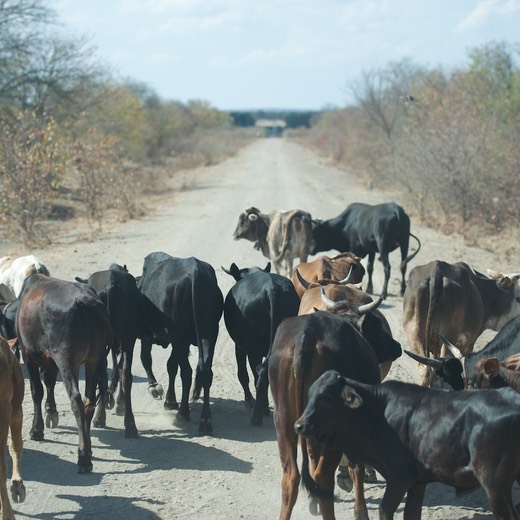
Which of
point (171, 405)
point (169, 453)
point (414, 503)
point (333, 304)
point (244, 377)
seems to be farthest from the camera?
point (244, 377)

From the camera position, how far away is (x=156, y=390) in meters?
9.37

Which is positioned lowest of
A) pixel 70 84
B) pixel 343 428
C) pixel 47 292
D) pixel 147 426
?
pixel 147 426

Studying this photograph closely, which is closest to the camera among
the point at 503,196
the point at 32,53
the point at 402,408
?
the point at 402,408

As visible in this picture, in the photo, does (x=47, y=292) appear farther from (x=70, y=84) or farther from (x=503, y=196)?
(x=70, y=84)

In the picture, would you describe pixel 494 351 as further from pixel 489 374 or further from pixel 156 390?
pixel 156 390

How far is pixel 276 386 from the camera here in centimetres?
636

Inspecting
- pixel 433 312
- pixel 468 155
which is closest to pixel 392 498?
pixel 433 312

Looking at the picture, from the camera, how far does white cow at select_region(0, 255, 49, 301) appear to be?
11.1 metres

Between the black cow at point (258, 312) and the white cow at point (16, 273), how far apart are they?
3.23 m

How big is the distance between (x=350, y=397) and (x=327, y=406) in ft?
0.52

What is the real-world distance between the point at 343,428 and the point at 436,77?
39.8 m

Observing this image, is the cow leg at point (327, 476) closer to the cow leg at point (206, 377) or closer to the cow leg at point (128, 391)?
the cow leg at point (206, 377)

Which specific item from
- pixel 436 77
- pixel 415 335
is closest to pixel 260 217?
pixel 415 335

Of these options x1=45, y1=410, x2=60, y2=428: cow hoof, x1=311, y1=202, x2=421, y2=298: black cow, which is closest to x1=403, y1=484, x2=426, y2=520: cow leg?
x1=45, y1=410, x2=60, y2=428: cow hoof
